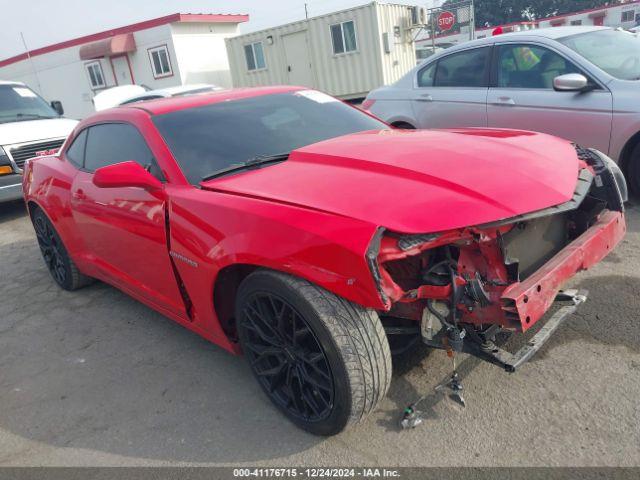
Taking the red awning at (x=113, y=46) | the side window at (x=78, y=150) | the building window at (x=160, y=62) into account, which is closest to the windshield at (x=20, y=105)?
the side window at (x=78, y=150)

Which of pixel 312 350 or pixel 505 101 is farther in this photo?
pixel 505 101

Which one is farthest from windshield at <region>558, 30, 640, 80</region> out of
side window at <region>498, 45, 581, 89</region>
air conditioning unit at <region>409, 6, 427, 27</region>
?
air conditioning unit at <region>409, 6, 427, 27</region>

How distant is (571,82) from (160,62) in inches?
687

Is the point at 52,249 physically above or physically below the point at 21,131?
below

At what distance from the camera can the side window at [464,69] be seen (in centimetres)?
548

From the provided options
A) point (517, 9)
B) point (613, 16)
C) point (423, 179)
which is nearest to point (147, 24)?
point (423, 179)

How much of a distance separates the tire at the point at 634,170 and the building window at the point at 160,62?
56.2ft

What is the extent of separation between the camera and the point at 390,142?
9.52 ft

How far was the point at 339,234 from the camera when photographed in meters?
1.99

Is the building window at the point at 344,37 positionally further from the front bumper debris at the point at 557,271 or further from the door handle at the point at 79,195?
the front bumper debris at the point at 557,271

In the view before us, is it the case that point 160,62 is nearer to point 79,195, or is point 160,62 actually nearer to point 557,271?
point 79,195

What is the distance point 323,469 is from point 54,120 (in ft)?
26.5

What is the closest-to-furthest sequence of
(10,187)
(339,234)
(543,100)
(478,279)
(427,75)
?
(339,234), (478,279), (543,100), (427,75), (10,187)

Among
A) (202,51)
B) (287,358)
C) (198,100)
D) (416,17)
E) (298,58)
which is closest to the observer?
(287,358)
